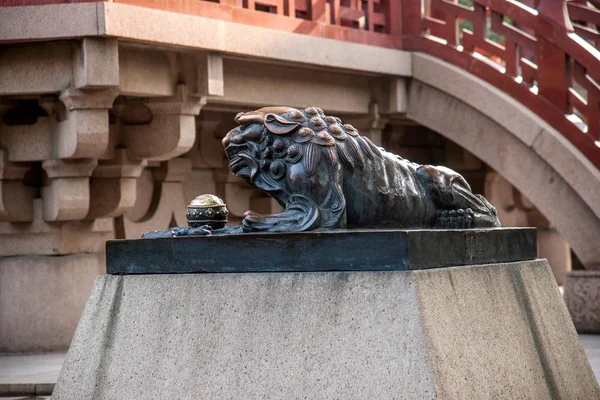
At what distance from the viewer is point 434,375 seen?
15.5 feet

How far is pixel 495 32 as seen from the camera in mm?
11578

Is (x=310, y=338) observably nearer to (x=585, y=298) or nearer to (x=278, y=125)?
(x=278, y=125)

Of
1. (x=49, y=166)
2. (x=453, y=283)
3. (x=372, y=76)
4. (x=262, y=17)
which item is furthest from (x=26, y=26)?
(x=453, y=283)

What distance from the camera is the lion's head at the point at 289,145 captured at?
5.48 meters

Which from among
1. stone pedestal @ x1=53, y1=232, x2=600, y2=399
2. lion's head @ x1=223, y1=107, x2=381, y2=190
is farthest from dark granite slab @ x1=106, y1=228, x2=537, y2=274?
lion's head @ x1=223, y1=107, x2=381, y2=190

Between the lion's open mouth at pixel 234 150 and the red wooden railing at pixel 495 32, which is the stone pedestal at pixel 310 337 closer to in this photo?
the lion's open mouth at pixel 234 150

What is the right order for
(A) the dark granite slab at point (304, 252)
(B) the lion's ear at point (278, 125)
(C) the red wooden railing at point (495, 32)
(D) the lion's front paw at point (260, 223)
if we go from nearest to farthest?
(A) the dark granite slab at point (304, 252) < (D) the lion's front paw at point (260, 223) < (B) the lion's ear at point (278, 125) < (C) the red wooden railing at point (495, 32)

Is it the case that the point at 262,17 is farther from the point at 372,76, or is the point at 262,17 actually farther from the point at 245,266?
the point at 245,266

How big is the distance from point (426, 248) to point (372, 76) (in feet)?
23.8

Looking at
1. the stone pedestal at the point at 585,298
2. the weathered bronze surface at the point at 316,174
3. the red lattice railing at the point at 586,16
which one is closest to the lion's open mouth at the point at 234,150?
the weathered bronze surface at the point at 316,174

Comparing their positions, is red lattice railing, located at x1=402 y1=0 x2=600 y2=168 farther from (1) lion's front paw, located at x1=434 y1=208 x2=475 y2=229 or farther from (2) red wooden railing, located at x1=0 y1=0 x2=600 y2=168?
(1) lion's front paw, located at x1=434 y1=208 x2=475 y2=229

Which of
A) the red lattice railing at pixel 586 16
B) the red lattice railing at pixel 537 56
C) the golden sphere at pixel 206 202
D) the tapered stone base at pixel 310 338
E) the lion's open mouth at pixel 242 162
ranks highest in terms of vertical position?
the red lattice railing at pixel 586 16

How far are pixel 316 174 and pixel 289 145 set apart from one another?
0.18 metres

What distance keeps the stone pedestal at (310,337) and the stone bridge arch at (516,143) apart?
5.21m
